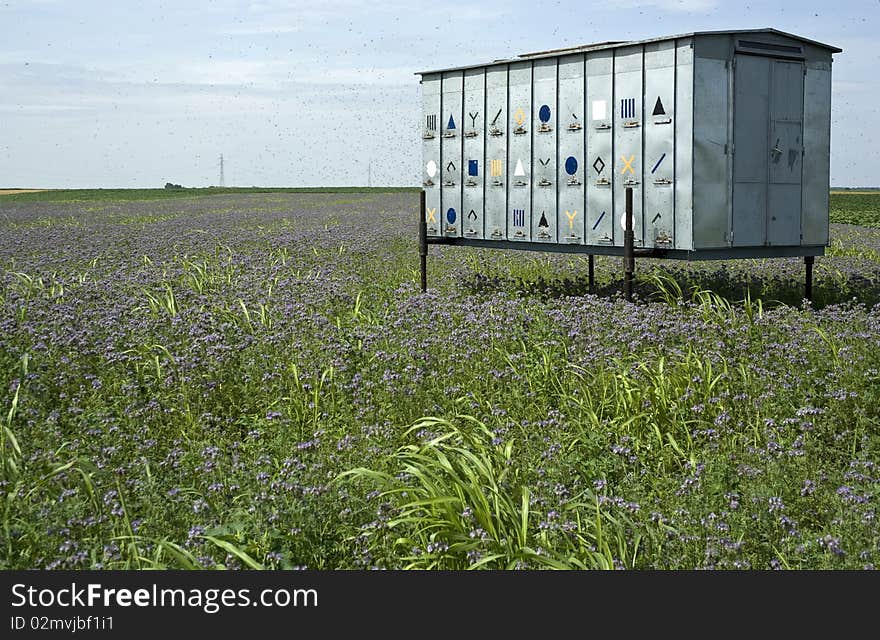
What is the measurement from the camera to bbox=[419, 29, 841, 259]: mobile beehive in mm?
11562

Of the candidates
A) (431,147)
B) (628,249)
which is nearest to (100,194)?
(431,147)

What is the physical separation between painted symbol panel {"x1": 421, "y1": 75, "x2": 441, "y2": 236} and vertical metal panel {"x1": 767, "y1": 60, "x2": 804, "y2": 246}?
537 centimetres

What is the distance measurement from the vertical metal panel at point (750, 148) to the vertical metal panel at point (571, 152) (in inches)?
78.9

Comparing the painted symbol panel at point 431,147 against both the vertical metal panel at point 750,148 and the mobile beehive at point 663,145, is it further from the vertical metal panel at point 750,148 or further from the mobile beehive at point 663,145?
the vertical metal panel at point 750,148

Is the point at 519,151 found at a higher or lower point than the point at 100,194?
lower

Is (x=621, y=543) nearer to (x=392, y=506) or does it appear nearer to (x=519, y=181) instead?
(x=392, y=506)

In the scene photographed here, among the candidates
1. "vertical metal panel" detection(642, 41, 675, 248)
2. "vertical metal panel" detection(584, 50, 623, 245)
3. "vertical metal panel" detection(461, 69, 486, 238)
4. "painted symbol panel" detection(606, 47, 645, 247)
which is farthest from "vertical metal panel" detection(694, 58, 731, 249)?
"vertical metal panel" detection(461, 69, 486, 238)

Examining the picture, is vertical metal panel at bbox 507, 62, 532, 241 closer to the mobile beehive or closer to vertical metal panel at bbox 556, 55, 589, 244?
the mobile beehive

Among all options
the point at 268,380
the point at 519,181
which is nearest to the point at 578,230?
the point at 519,181

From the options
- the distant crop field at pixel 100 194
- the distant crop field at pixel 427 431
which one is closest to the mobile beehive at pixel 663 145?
the distant crop field at pixel 427 431

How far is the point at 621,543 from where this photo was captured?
477cm

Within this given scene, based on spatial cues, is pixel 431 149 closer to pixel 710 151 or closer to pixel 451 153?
pixel 451 153

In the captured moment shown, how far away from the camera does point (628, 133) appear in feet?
40.1

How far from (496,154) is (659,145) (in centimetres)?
317
